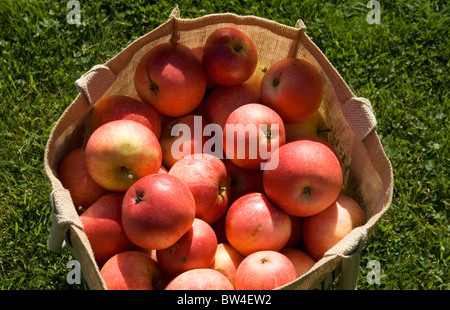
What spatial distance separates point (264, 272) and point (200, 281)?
0.80 ft

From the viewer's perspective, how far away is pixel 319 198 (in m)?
2.09

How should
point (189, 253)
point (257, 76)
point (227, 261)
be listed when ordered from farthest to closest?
point (257, 76)
point (227, 261)
point (189, 253)

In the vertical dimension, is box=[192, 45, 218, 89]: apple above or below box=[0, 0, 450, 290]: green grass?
above

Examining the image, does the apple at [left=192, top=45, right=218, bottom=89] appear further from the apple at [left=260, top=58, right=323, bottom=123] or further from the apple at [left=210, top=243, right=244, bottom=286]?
the apple at [left=210, top=243, right=244, bottom=286]

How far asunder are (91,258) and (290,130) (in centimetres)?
116

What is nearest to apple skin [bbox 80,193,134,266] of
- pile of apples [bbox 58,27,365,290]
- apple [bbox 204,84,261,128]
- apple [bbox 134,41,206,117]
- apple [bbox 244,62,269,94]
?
pile of apples [bbox 58,27,365,290]

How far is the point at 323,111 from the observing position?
8.25 feet

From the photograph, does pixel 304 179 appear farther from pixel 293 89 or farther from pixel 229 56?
pixel 229 56

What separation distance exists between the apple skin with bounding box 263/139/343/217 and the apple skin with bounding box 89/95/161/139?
60 centimetres

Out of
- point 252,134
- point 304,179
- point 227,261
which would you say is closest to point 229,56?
point 252,134

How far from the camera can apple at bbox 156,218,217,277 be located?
6.52 feet

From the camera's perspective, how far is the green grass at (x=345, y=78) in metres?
2.76

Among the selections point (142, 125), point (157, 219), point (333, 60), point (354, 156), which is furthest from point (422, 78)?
point (157, 219)

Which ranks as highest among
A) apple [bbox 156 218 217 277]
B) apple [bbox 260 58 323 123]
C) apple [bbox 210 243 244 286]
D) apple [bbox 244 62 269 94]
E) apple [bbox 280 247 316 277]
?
apple [bbox 260 58 323 123]
